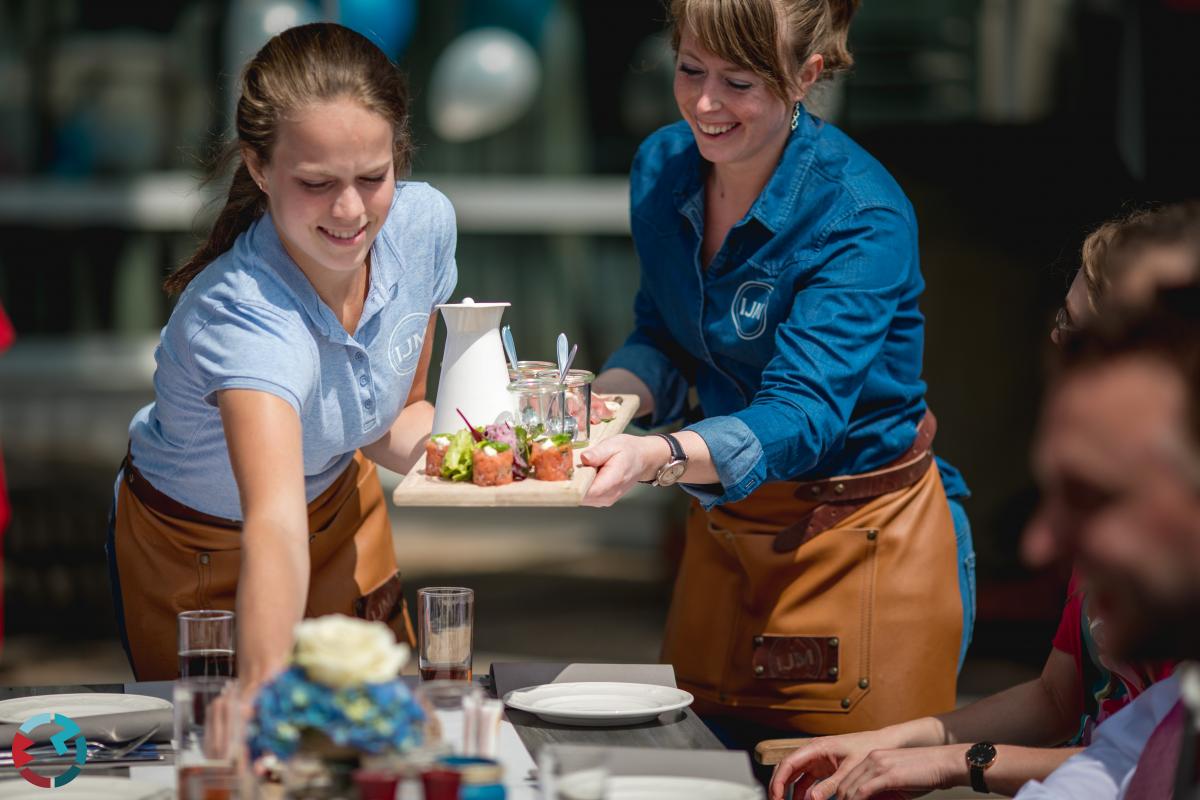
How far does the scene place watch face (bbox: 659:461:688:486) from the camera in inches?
91.4

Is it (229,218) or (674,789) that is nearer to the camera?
(674,789)

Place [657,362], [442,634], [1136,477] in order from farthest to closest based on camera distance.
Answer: [657,362], [442,634], [1136,477]

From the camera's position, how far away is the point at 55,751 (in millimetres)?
1948

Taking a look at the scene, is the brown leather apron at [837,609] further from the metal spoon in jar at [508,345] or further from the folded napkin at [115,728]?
the folded napkin at [115,728]

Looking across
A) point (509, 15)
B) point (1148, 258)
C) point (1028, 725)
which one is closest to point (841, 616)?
point (1028, 725)

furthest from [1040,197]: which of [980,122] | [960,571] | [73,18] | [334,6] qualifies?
[73,18]

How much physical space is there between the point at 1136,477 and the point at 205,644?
1150 mm

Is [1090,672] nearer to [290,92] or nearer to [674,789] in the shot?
[674,789]

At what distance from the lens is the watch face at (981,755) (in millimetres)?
2127

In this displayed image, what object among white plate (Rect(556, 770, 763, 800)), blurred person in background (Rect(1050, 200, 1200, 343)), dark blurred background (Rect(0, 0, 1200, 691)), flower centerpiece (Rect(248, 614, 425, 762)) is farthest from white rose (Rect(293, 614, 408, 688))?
dark blurred background (Rect(0, 0, 1200, 691))

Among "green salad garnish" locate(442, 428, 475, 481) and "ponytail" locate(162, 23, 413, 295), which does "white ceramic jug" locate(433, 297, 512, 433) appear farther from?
"ponytail" locate(162, 23, 413, 295)

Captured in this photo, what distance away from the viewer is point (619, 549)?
23.4 ft

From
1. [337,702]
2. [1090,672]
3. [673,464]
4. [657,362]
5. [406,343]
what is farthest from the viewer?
[657,362]

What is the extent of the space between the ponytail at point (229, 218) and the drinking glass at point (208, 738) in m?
0.85
